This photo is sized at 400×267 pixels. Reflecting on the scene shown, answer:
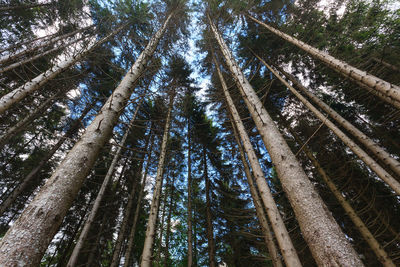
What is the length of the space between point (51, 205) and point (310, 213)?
2.97 meters

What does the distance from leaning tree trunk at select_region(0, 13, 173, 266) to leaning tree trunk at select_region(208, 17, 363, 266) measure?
9.13ft

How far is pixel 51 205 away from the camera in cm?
162

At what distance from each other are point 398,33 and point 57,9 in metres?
14.6

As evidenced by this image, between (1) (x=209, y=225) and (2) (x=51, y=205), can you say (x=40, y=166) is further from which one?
(1) (x=209, y=225)

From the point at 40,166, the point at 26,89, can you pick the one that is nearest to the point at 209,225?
the point at 26,89

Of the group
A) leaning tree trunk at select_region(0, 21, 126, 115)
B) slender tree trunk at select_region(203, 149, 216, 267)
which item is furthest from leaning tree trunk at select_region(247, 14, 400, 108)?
slender tree trunk at select_region(203, 149, 216, 267)

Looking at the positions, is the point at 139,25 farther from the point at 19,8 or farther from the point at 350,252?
the point at 350,252

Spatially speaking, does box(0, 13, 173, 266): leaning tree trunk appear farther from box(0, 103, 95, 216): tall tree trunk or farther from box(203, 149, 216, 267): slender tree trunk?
box(203, 149, 216, 267): slender tree trunk

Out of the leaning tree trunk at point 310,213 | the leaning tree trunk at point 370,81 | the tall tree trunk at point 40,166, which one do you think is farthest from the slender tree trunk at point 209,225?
the leaning tree trunk at point 370,81

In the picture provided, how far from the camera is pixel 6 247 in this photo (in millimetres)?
1283

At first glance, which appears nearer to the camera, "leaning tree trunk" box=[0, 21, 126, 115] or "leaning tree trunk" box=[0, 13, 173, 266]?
"leaning tree trunk" box=[0, 13, 173, 266]

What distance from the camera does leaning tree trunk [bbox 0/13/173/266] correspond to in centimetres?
131

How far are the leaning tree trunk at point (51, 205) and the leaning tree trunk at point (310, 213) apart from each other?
278 centimetres

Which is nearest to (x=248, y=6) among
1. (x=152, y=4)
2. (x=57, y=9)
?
(x=152, y=4)
